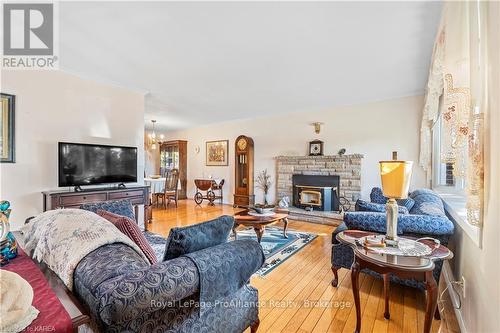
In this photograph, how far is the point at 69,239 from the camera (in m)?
1.11

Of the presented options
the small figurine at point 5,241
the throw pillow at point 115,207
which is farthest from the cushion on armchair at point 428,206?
the small figurine at point 5,241

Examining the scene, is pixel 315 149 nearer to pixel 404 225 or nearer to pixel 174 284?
pixel 404 225

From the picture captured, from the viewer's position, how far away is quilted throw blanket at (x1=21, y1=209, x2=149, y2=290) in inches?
39.5

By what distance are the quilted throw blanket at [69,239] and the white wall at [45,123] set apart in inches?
88.4

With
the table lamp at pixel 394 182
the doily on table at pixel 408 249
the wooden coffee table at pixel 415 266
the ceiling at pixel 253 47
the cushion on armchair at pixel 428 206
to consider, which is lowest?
the wooden coffee table at pixel 415 266

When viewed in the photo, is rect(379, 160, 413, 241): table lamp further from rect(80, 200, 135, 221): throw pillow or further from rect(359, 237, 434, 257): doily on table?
rect(80, 200, 135, 221): throw pillow

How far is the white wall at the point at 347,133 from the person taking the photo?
4.34m

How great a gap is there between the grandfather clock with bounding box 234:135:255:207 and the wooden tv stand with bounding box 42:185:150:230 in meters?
2.78

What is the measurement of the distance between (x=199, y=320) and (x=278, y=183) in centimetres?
475

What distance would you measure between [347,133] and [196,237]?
15.0ft

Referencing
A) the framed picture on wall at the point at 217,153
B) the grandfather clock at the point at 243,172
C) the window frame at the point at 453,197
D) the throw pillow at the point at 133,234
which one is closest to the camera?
the throw pillow at the point at 133,234

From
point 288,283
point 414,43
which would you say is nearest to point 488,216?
point 288,283

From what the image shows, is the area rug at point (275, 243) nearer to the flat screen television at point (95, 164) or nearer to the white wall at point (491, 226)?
the flat screen television at point (95, 164)

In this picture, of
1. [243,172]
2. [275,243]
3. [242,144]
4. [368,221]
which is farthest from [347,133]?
[368,221]
